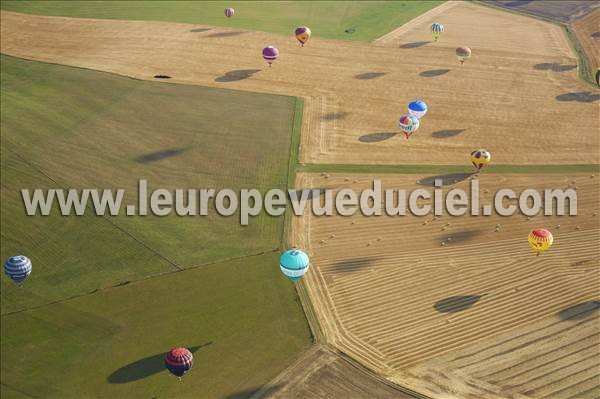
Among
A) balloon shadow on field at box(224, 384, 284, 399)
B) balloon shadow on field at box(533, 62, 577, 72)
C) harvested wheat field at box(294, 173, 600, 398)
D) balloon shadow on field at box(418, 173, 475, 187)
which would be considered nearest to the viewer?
balloon shadow on field at box(224, 384, 284, 399)

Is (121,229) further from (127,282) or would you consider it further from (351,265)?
(351,265)

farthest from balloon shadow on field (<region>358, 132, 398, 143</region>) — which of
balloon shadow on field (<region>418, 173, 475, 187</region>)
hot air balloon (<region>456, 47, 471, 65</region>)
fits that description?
hot air balloon (<region>456, 47, 471, 65</region>)

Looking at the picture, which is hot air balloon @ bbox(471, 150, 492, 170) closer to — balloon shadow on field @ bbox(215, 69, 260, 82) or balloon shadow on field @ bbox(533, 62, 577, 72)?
balloon shadow on field @ bbox(533, 62, 577, 72)

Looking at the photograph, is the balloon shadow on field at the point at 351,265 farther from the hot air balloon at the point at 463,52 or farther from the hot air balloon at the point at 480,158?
the hot air balloon at the point at 463,52

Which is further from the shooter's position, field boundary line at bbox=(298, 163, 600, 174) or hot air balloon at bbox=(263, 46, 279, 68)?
hot air balloon at bbox=(263, 46, 279, 68)

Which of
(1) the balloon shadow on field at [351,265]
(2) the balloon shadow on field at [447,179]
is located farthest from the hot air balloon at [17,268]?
(2) the balloon shadow on field at [447,179]

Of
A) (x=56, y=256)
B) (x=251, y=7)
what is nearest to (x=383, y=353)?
(x=56, y=256)
